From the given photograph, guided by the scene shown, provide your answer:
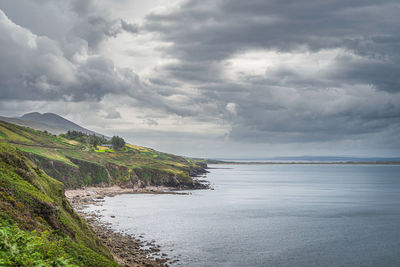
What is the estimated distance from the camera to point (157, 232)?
235 feet

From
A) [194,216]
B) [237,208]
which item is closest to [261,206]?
[237,208]

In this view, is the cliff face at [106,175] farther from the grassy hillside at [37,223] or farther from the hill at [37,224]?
the grassy hillside at [37,223]

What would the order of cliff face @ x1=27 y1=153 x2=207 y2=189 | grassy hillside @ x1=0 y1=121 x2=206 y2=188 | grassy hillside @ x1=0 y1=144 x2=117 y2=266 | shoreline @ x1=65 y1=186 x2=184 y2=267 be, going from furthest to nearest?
grassy hillside @ x1=0 y1=121 x2=206 y2=188 < cliff face @ x1=27 y1=153 x2=207 y2=189 < shoreline @ x1=65 y1=186 x2=184 y2=267 < grassy hillside @ x1=0 y1=144 x2=117 y2=266

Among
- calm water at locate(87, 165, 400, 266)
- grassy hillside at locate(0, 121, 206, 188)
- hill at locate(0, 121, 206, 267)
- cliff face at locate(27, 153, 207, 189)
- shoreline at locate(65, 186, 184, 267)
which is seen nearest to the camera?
hill at locate(0, 121, 206, 267)

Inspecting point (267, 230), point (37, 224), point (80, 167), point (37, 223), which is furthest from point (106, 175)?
point (37, 224)

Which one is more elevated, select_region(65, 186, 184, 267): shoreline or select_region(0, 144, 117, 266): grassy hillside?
select_region(0, 144, 117, 266): grassy hillside

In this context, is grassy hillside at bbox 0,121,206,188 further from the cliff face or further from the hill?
the hill

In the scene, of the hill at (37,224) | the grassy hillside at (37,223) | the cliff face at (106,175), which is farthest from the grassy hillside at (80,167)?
the grassy hillside at (37,223)

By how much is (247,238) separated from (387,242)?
2765cm

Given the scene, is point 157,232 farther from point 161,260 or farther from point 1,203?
point 1,203

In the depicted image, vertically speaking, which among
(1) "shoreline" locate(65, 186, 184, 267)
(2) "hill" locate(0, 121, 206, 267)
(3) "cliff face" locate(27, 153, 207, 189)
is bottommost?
(1) "shoreline" locate(65, 186, 184, 267)

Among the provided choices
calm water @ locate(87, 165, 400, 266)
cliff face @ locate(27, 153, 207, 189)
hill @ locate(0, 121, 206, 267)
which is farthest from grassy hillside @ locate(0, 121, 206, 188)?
hill @ locate(0, 121, 206, 267)

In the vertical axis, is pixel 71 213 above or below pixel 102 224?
above

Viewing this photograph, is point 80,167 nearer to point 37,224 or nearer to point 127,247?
point 127,247
